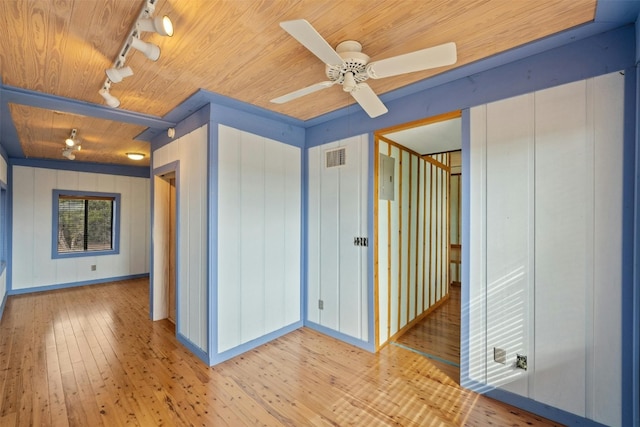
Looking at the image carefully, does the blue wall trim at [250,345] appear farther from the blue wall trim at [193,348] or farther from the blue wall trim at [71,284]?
the blue wall trim at [71,284]

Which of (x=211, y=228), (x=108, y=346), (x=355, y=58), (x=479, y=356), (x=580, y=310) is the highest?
(x=355, y=58)

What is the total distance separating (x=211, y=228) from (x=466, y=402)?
270 cm

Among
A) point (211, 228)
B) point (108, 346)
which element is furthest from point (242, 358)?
point (108, 346)

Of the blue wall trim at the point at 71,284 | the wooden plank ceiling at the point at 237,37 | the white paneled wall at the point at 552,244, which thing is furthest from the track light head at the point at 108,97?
the blue wall trim at the point at 71,284

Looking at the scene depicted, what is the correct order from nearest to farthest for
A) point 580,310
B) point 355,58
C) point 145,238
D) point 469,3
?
point 469,3, point 355,58, point 580,310, point 145,238

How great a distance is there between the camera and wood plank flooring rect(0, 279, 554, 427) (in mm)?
2053

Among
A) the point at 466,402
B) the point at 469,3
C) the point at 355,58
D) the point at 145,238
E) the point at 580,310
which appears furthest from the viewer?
the point at 145,238

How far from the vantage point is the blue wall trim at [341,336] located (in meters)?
3.06

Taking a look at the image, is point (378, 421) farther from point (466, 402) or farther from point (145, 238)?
point (145, 238)

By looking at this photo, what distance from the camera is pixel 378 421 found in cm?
201

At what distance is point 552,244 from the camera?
6.52 ft

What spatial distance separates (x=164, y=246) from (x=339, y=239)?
2624 mm

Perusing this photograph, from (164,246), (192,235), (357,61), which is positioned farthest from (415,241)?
(164,246)

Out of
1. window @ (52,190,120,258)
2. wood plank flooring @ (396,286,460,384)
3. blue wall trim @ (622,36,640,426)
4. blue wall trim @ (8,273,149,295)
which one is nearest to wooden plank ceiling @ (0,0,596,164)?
blue wall trim @ (622,36,640,426)
